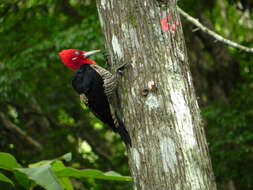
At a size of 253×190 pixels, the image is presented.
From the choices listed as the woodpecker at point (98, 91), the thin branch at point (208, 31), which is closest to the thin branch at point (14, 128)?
the woodpecker at point (98, 91)

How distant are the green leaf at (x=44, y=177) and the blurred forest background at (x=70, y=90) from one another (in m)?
1.99

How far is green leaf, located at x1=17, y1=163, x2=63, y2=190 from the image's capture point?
7.89ft

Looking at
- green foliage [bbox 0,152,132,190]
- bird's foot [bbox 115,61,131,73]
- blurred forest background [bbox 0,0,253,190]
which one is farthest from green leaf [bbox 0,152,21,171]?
blurred forest background [bbox 0,0,253,190]

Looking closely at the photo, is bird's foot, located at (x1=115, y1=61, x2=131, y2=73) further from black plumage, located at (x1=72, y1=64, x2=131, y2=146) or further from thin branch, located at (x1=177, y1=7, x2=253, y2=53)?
thin branch, located at (x1=177, y1=7, x2=253, y2=53)

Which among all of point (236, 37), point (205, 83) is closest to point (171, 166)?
point (205, 83)

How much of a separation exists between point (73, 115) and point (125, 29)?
5732 mm

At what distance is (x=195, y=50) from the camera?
6914mm

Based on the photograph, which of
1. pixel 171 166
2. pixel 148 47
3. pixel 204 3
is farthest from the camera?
pixel 204 3

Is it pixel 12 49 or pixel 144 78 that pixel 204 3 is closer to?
pixel 12 49

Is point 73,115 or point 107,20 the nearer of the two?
point 107,20

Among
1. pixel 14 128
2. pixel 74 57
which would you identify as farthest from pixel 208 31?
pixel 14 128

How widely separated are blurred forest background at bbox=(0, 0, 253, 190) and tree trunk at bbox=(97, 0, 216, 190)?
5.48 feet

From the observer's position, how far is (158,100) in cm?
250

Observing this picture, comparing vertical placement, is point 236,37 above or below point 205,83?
above
